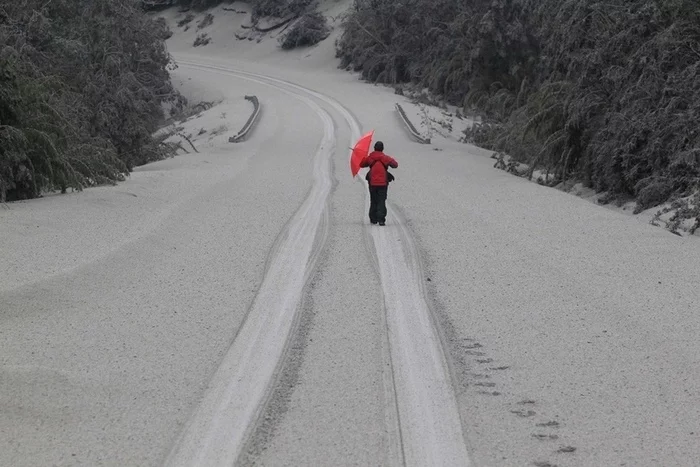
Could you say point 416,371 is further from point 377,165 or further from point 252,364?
point 377,165

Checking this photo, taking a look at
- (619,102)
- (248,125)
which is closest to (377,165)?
(619,102)

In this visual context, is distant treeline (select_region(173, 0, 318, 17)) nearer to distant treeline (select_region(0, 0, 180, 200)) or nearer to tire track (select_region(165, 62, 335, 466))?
distant treeline (select_region(0, 0, 180, 200))

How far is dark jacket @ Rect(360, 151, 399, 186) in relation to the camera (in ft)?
49.3

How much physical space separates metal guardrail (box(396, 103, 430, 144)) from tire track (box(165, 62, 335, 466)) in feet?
56.3

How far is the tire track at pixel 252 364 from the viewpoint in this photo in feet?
19.7

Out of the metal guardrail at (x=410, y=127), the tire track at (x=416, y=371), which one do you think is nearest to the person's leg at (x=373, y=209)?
the tire track at (x=416, y=371)

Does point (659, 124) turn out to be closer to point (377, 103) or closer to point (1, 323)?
point (1, 323)

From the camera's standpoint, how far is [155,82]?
4325cm

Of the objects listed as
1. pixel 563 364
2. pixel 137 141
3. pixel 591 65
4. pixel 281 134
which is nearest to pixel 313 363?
pixel 563 364

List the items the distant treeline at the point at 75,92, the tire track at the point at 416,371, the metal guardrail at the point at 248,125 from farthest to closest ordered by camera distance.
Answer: the metal guardrail at the point at 248,125, the distant treeline at the point at 75,92, the tire track at the point at 416,371

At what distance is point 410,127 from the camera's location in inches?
1307

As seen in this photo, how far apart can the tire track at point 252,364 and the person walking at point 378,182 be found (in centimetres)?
100

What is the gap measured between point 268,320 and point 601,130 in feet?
40.2

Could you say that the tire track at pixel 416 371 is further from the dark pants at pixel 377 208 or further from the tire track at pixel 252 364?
the dark pants at pixel 377 208
